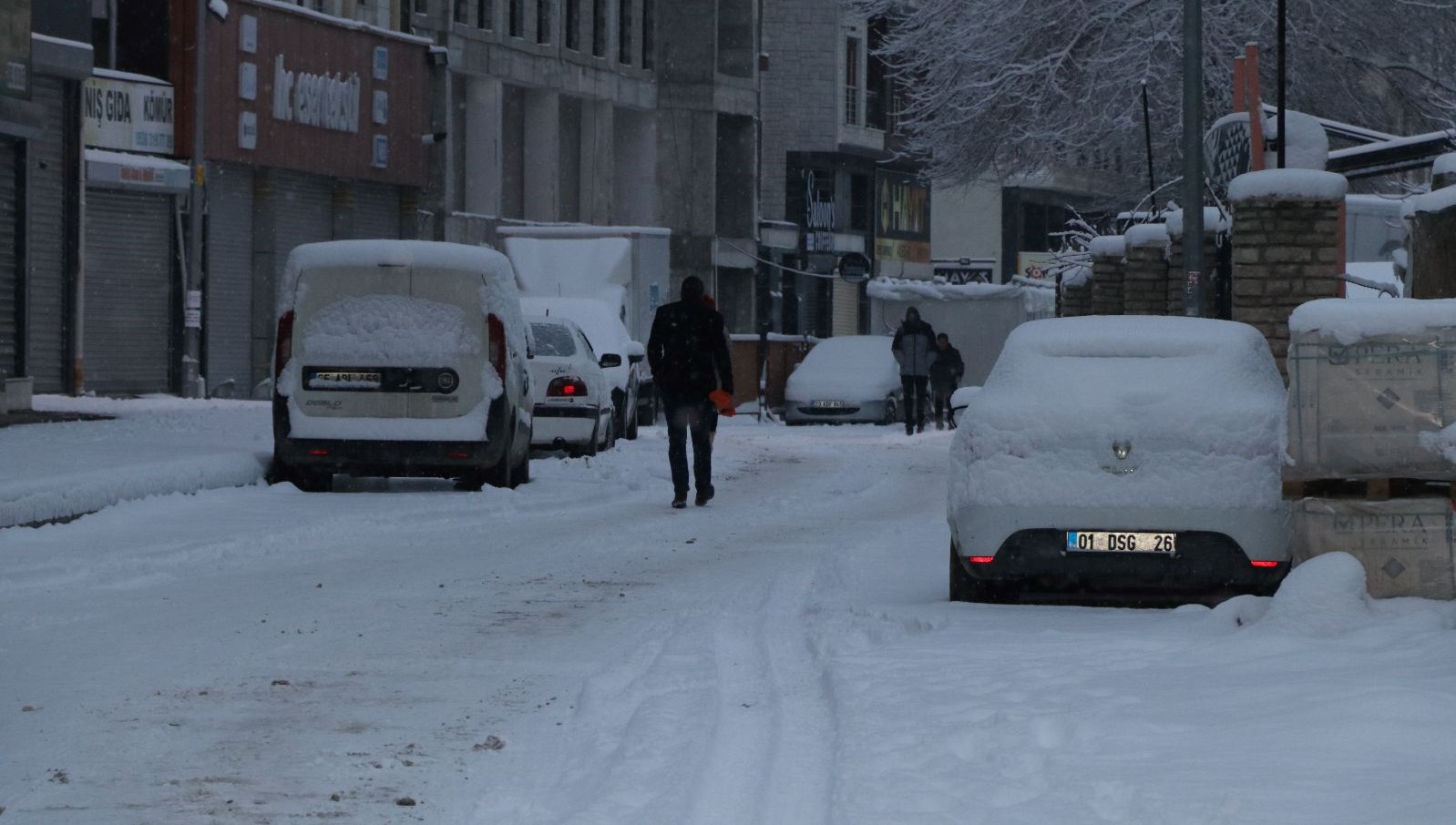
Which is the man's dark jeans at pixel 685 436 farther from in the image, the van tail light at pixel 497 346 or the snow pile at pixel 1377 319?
the snow pile at pixel 1377 319

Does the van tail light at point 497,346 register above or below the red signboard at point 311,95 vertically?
below

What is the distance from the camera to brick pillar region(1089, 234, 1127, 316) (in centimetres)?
3153

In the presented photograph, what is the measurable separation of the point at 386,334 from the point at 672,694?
35.4 feet

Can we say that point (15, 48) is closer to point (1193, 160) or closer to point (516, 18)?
point (1193, 160)

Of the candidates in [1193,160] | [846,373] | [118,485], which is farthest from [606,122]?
[118,485]

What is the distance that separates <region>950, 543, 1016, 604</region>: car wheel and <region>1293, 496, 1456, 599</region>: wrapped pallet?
1.85 metres

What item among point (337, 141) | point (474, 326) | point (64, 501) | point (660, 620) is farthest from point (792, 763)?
point (337, 141)

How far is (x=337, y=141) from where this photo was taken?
151 feet

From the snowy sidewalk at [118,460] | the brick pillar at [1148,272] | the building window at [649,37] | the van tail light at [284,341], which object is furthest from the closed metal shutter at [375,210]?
the van tail light at [284,341]

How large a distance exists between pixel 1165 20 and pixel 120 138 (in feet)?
54.0

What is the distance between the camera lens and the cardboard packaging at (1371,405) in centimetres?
1036

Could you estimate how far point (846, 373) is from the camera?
42562 mm

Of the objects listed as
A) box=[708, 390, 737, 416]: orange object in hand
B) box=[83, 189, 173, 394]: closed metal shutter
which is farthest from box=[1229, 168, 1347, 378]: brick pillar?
box=[83, 189, 173, 394]: closed metal shutter

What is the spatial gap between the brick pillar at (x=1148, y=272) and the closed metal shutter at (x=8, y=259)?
13223 mm
